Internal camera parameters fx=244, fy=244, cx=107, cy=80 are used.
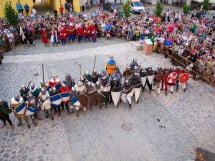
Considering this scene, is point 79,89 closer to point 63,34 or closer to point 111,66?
point 111,66

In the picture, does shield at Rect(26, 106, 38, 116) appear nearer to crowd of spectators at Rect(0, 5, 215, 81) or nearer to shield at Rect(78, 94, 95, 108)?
shield at Rect(78, 94, 95, 108)

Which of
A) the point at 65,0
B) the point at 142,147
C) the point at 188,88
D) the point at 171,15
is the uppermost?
the point at 65,0

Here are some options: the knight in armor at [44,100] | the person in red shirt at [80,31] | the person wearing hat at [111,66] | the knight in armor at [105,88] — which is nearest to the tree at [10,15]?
the person in red shirt at [80,31]

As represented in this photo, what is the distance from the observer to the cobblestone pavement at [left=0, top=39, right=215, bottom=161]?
30.7 ft

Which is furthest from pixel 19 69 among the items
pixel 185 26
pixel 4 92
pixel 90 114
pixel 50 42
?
pixel 185 26

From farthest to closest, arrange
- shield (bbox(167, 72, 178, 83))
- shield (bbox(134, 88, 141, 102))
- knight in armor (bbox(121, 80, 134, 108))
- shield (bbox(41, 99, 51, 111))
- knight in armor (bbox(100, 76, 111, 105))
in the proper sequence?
shield (bbox(167, 72, 178, 83)) < shield (bbox(134, 88, 141, 102)) < knight in armor (bbox(121, 80, 134, 108)) < knight in armor (bbox(100, 76, 111, 105)) < shield (bbox(41, 99, 51, 111))

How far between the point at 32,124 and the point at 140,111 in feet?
16.5

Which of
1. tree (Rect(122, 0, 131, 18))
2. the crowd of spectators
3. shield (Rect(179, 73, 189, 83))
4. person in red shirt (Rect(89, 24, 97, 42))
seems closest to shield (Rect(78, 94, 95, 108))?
shield (Rect(179, 73, 189, 83))

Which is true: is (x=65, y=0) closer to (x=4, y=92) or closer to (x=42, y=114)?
(x=4, y=92)

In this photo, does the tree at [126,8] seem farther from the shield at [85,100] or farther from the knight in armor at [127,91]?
the shield at [85,100]

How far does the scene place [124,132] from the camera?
34.3 ft

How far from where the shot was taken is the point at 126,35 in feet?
70.0

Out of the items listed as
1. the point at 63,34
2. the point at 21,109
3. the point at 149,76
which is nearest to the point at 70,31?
the point at 63,34

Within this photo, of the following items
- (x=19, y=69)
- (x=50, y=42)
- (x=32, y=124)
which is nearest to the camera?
(x=32, y=124)
